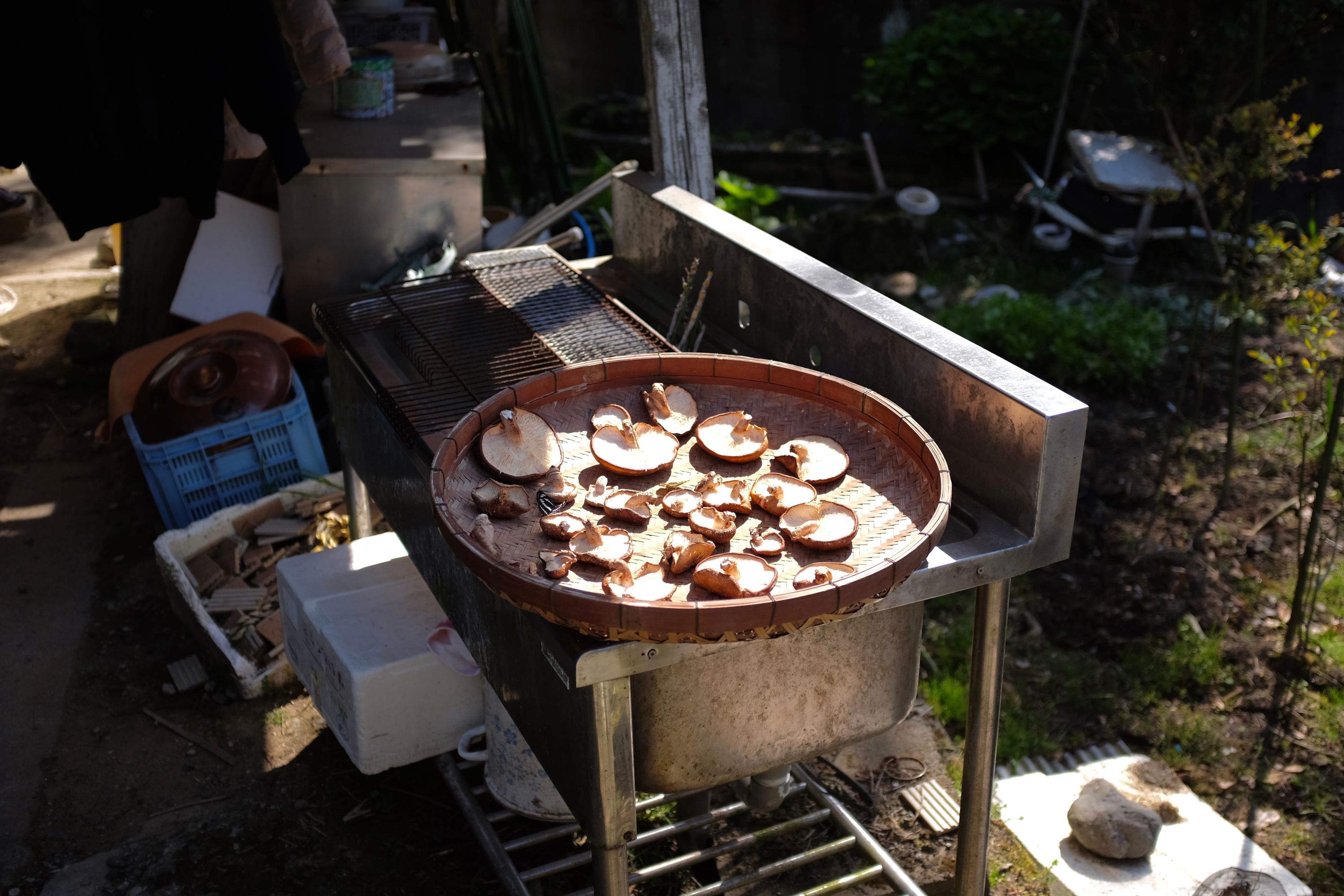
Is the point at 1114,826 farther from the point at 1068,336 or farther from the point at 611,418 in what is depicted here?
the point at 1068,336

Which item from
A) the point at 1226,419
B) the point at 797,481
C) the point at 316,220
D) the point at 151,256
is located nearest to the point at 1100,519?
the point at 1226,419

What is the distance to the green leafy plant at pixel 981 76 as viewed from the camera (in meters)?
7.70

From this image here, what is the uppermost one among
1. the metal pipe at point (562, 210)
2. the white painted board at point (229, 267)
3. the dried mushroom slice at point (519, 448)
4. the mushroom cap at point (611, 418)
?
the dried mushroom slice at point (519, 448)

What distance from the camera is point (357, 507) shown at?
3.60 metres

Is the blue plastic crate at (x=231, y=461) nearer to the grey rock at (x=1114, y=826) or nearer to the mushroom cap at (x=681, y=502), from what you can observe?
the mushroom cap at (x=681, y=502)

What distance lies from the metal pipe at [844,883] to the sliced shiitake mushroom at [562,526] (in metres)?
1.38

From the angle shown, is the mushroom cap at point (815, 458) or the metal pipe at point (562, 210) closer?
the mushroom cap at point (815, 458)

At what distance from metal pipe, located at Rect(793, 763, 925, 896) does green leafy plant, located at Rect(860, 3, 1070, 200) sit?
5.78 meters

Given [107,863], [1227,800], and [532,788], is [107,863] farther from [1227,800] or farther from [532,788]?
[1227,800]

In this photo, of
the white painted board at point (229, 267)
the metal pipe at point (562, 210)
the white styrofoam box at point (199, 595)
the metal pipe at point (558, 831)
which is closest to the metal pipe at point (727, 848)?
the metal pipe at point (558, 831)

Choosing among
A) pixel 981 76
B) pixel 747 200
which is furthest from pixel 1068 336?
pixel 981 76

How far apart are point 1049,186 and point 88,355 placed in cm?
604

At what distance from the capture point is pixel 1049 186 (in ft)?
25.7

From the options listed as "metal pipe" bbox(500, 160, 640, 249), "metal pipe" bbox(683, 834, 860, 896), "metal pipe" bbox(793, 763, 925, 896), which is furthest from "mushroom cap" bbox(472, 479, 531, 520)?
"metal pipe" bbox(500, 160, 640, 249)
